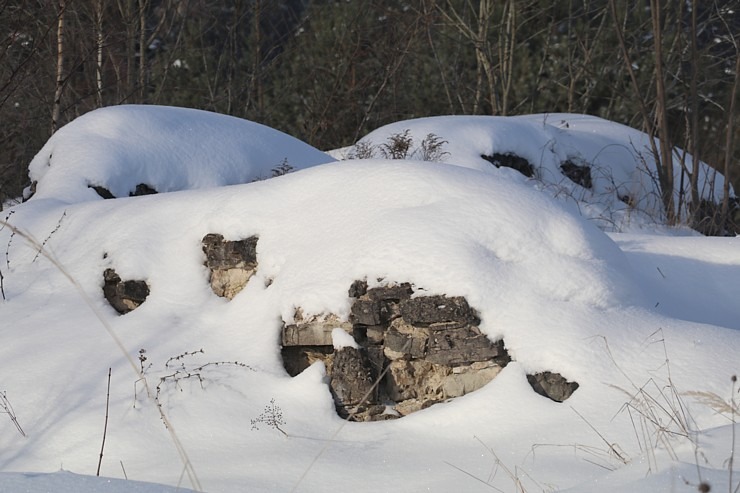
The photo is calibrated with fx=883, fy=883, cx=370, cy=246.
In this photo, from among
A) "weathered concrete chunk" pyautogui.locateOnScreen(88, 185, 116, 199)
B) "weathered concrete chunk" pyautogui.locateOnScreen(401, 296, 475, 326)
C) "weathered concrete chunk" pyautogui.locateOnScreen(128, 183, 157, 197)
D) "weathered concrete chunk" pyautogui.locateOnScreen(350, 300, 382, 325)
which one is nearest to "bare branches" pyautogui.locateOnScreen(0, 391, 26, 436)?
"weathered concrete chunk" pyautogui.locateOnScreen(350, 300, 382, 325)

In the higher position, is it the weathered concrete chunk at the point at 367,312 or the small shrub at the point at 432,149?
the small shrub at the point at 432,149

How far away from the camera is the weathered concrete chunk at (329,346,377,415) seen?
146 inches

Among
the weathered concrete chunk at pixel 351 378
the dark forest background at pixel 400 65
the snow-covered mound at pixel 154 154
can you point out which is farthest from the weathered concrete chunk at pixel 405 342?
the dark forest background at pixel 400 65

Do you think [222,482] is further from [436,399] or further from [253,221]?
[253,221]

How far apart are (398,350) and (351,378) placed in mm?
236

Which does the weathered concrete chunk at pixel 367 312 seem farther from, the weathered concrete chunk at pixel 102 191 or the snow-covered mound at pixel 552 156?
the snow-covered mound at pixel 552 156

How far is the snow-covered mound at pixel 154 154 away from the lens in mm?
6234

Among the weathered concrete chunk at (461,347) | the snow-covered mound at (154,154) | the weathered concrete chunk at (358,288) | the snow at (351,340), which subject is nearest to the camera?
the snow at (351,340)

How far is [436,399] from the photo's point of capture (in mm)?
3707

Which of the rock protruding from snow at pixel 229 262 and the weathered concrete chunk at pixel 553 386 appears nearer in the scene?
the weathered concrete chunk at pixel 553 386

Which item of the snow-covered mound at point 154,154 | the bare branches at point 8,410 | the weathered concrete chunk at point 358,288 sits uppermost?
the snow-covered mound at point 154,154

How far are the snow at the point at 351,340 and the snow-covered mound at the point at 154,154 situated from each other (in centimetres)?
97

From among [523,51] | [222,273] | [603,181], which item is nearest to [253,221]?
[222,273]

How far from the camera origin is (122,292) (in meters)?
4.64
